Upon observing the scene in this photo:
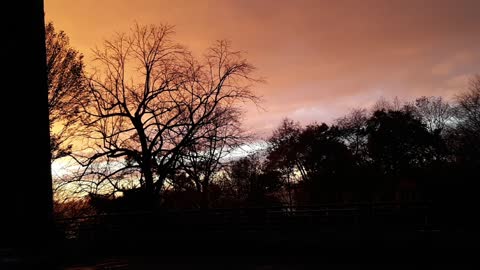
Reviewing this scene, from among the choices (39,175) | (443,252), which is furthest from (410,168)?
(39,175)

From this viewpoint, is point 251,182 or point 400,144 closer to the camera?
point 251,182

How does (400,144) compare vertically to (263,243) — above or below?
above

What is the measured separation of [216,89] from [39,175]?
16.2 meters

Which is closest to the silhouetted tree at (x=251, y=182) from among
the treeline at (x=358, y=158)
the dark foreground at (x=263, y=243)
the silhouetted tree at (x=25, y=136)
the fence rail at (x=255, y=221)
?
the treeline at (x=358, y=158)

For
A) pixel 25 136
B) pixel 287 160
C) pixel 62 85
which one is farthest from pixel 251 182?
pixel 25 136

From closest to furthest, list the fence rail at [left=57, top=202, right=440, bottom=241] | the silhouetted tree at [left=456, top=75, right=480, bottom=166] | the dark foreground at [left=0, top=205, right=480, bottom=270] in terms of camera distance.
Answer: the dark foreground at [left=0, top=205, right=480, bottom=270], the fence rail at [left=57, top=202, right=440, bottom=241], the silhouetted tree at [left=456, top=75, right=480, bottom=166]

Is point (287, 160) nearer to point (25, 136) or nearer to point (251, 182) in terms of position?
point (251, 182)

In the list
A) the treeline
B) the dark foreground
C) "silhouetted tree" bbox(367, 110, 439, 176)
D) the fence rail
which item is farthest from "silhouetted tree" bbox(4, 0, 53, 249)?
"silhouetted tree" bbox(367, 110, 439, 176)

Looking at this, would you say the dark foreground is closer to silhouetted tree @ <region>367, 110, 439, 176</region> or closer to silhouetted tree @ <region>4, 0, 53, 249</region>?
silhouetted tree @ <region>4, 0, 53, 249</region>

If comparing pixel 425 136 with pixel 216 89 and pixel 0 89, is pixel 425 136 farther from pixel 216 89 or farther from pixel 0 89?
pixel 0 89

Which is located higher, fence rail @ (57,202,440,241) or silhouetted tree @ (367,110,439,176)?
silhouetted tree @ (367,110,439,176)

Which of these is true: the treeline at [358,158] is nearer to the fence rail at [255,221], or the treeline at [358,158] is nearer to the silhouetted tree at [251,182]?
the silhouetted tree at [251,182]

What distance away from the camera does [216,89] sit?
25.2m

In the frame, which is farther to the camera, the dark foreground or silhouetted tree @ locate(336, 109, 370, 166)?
silhouetted tree @ locate(336, 109, 370, 166)
